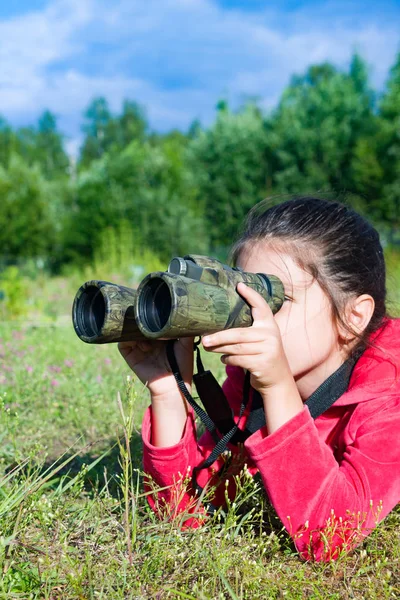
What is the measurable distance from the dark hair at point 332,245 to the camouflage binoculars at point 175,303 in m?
0.22

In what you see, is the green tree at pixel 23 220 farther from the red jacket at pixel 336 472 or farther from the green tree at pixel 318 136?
the red jacket at pixel 336 472

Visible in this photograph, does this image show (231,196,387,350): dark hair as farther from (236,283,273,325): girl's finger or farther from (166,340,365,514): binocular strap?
(236,283,273,325): girl's finger

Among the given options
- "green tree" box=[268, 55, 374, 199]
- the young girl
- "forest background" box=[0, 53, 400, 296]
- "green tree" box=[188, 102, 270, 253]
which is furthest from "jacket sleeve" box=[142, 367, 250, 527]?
"green tree" box=[188, 102, 270, 253]

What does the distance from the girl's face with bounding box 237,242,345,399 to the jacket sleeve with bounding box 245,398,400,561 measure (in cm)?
24

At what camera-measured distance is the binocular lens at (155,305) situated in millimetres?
1293

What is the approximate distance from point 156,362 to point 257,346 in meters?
0.50

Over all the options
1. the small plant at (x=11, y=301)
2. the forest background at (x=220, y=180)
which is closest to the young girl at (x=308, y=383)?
the small plant at (x=11, y=301)

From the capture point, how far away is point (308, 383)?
1821 millimetres

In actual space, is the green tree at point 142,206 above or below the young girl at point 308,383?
above

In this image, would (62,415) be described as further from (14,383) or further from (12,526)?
(12,526)

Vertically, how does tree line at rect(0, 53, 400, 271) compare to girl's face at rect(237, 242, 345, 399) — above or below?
above

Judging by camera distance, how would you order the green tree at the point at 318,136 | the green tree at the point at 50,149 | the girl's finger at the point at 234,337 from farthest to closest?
the green tree at the point at 50,149 → the green tree at the point at 318,136 → the girl's finger at the point at 234,337

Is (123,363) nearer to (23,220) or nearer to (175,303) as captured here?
(175,303)

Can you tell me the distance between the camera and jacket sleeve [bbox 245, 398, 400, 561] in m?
1.43
